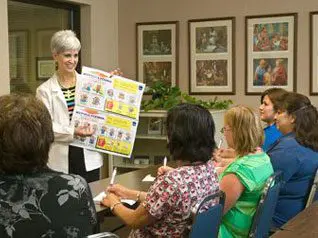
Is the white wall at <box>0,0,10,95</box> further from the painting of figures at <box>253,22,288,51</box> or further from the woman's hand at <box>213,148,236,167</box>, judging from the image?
the painting of figures at <box>253,22,288,51</box>

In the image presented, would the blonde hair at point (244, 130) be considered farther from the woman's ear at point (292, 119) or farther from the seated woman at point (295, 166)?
the woman's ear at point (292, 119)

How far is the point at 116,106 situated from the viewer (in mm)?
2859

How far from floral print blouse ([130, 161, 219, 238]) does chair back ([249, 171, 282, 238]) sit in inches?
12.6

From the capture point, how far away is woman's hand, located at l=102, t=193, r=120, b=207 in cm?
209

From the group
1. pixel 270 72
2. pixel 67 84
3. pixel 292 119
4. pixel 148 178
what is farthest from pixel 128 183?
pixel 270 72

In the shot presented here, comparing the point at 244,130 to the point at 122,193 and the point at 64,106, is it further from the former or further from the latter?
the point at 64,106

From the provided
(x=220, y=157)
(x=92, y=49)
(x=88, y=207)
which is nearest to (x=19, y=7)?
(x=92, y=49)

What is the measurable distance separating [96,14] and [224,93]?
62.2 inches

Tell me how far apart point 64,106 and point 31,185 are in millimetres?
1510

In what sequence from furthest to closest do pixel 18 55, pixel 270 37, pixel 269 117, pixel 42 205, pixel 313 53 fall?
pixel 270 37 < pixel 313 53 < pixel 18 55 < pixel 269 117 < pixel 42 205

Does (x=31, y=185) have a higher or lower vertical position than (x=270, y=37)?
lower

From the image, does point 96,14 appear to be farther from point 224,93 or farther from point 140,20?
point 224,93

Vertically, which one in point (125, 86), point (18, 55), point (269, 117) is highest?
point (18, 55)

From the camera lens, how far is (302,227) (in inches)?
75.3
